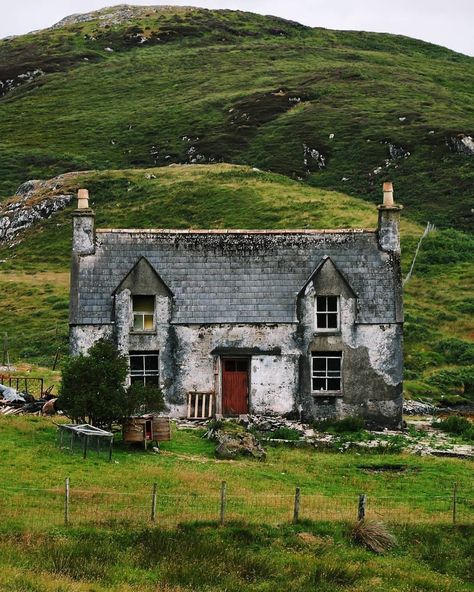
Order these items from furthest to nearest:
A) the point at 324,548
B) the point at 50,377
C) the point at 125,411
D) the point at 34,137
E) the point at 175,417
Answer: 1. the point at 34,137
2. the point at 50,377
3. the point at 175,417
4. the point at 125,411
5. the point at 324,548

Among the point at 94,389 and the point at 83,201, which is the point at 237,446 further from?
the point at 83,201

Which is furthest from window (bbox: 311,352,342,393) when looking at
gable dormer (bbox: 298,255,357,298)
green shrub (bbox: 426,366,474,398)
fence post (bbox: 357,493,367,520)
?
fence post (bbox: 357,493,367,520)

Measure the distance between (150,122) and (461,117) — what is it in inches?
2035

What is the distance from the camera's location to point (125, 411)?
28.6m

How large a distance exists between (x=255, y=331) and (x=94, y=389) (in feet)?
29.6

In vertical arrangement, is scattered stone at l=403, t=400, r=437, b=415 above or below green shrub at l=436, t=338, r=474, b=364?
below

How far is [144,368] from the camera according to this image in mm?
35594

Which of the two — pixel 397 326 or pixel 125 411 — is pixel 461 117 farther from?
pixel 125 411

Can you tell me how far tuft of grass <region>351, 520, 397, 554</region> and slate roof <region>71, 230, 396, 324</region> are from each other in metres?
15.4

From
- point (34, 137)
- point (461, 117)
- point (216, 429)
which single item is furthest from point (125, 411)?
point (34, 137)

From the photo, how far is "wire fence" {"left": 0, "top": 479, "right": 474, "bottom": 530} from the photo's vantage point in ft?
65.4

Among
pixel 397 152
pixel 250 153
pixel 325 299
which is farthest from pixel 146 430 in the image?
pixel 250 153

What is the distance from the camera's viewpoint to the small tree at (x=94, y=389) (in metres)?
28.3

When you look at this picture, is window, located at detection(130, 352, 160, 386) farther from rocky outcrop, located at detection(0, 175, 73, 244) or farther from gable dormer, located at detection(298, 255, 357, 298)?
rocky outcrop, located at detection(0, 175, 73, 244)
